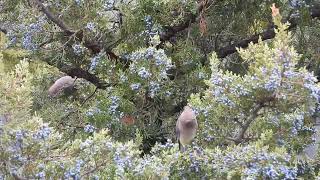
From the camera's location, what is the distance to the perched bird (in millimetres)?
2160

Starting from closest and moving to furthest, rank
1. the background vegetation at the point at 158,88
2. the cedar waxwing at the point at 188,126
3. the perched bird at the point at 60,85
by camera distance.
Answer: the background vegetation at the point at 158,88
the cedar waxwing at the point at 188,126
the perched bird at the point at 60,85

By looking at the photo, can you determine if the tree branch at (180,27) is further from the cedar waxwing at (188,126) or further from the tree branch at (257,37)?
the cedar waxwing at (188,126)

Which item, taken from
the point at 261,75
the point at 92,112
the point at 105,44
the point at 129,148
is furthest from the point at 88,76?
the point at 261,75

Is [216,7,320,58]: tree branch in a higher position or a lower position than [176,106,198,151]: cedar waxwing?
higher

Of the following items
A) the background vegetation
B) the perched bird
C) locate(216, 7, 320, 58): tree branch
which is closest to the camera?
the background vegetation

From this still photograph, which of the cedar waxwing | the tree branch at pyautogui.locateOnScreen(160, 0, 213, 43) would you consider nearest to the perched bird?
the tree branch at pyautogui.locateOnScreen(160, 0, 213, 43)

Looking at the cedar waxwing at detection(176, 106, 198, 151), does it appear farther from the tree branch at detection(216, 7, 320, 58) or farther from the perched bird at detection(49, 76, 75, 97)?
the perched bird at detection(49, 76, 75, 97)

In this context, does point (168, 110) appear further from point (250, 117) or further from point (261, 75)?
point (261, 75)

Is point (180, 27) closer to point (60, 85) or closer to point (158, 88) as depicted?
point (158, 88)

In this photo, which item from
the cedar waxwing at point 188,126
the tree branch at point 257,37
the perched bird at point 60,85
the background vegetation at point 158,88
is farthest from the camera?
the perched bird at point 60,85

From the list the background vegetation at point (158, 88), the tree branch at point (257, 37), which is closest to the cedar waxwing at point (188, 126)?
the background vegetation at point (158, 88)

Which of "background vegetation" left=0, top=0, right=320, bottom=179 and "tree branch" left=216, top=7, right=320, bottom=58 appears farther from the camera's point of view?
"tree branch" left=216, top=7, right=320, bottom=58

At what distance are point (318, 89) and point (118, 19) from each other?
0.94m

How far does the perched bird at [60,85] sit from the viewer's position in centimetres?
216
